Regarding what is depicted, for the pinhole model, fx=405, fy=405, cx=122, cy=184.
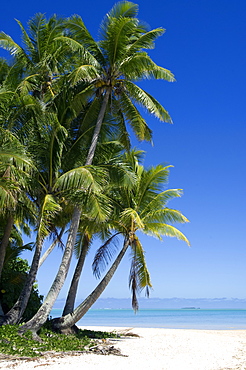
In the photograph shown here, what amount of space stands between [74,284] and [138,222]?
12.2 ft

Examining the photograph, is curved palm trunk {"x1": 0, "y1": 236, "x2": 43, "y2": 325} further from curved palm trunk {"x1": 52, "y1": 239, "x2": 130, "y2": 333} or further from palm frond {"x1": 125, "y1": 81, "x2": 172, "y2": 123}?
palm frond {"x1": 125, "y1": 81, "x2": 172, "y2": 123}

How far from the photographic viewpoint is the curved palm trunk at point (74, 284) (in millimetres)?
14562

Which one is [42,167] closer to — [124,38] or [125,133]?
[125,133]

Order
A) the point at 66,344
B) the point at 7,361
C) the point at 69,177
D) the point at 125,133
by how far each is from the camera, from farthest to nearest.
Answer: the point at 125,133 → the point at 69,177 → the point at 66,344 → the point at 7,361

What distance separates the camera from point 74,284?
15031 millimetres

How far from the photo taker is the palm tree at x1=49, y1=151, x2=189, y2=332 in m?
13.7

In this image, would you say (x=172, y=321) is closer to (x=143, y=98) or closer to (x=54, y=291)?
(x=54, y=291)

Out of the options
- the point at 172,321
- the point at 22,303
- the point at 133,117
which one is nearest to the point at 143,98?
the point at 133,117

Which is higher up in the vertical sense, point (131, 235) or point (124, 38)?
point (124, 38)

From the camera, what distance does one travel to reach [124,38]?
559 inches

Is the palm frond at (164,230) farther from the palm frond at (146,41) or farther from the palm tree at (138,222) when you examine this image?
the palm frond at (146,41)

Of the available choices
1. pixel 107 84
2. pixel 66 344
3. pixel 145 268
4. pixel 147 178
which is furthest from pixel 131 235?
pixel 107 84

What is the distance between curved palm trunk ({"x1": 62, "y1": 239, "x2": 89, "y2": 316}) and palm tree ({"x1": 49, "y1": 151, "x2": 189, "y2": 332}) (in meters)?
0.72

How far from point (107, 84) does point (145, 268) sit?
22.2 ft
